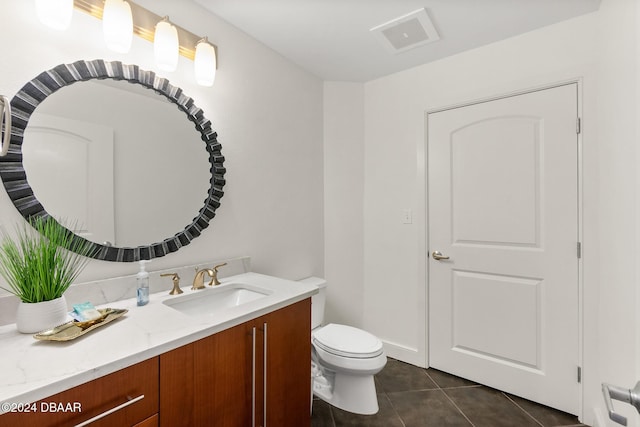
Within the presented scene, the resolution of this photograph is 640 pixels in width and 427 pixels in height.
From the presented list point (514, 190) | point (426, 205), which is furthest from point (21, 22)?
point (514, 190)

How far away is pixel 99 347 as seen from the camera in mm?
827

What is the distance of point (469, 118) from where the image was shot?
2072mm

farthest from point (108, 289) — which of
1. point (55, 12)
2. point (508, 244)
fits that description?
point (508, 244)

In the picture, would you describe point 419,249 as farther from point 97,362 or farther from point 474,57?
point 97,362

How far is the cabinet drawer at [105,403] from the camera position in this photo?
2.19ft

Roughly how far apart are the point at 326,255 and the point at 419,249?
2.43 feet

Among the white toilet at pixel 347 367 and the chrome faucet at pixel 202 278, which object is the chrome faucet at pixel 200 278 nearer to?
the chrome faucet at pixel 202 278

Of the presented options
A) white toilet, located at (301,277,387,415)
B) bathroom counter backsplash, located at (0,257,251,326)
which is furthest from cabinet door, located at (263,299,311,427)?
bathroom counter backsplash, located at (0,257,251,326)

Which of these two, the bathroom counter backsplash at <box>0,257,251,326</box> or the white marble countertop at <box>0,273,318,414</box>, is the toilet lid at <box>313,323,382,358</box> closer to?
the white marble countertop at <box>0,273,318,414</box>

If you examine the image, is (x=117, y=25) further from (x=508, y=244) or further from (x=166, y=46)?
(x=508, y=244)

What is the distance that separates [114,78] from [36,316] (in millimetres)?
957

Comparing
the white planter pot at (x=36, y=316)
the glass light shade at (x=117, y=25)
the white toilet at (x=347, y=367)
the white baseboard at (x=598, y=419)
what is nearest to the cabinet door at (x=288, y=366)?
the white toilet at (x=347, y=367)

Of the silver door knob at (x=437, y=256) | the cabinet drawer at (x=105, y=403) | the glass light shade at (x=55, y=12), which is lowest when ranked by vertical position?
the cabinet drawer at (x=105, y=403)

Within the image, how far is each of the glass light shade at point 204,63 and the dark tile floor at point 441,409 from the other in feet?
6.40
